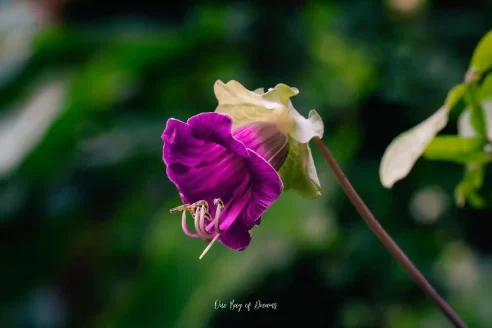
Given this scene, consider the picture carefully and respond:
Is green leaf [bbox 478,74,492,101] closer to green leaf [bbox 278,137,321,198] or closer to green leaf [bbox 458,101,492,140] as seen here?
green leaf [bbox 458,101,492,140]

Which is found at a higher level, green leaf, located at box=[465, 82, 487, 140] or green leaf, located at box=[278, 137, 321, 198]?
green leaf, located at box=[278, 137, 321, 198]

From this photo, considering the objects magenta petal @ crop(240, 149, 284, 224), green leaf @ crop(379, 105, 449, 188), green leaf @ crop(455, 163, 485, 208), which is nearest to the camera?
magenta petal @ crop(240, 149, 284, 224)

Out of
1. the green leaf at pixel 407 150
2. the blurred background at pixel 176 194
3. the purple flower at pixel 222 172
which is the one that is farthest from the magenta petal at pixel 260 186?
the blurred background at pixel 176 194

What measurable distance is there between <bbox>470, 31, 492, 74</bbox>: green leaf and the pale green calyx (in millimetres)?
255

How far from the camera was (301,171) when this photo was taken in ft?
1.93

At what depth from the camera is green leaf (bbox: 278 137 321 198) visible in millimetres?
583

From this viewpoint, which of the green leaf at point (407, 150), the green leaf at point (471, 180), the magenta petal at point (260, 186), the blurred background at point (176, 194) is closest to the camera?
the magenta petal at point (260, 186)

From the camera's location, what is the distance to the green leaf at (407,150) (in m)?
0.67

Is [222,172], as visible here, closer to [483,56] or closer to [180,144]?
[180,144]

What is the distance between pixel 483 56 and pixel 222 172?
364mm

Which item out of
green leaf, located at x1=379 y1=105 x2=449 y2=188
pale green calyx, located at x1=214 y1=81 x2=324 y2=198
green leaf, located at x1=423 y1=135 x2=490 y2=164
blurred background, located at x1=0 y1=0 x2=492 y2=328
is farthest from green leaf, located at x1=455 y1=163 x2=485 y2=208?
blurred background, located at x1=0 y1=0 x2=492 y2=328

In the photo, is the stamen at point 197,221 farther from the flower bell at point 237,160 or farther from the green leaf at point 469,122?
the green leaf at point 469,122

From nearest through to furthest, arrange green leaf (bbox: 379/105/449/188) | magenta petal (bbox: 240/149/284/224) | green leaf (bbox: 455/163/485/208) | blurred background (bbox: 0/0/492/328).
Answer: magenta petal (bbox: 240/149/284/224) → green leaf (bbox: 379/105/449/188) → green leaf (bbox: 455/163/485/208) → blurred background (bbox: 0/0/492/328)

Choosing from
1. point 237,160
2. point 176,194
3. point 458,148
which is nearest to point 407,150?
point 458,148
